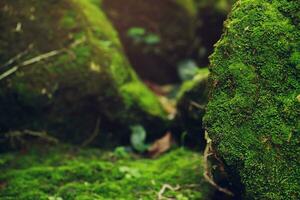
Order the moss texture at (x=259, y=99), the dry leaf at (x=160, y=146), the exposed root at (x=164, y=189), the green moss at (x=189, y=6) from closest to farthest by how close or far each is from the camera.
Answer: the moss texture at (x=259, y=99) → the exposed root at (x=164, y=189) → the dry leaf at (x=160, y=146) → the green moss at (x=189, y=6)

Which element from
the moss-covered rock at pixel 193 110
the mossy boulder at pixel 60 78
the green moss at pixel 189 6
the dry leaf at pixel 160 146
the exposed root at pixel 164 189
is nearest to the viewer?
the exposed root at pixel 164 189

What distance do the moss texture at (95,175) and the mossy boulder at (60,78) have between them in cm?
37

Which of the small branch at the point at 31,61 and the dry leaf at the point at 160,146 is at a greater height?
the small branch at the point at 31,61

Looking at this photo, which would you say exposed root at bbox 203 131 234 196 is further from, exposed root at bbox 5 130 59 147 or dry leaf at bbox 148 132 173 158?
exposed root at bbox 5 130 59 147

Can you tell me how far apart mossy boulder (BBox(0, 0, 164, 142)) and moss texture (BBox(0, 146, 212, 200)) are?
37 cm

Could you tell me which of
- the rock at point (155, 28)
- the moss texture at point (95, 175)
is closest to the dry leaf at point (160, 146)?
the moss texture at point (95, 175)

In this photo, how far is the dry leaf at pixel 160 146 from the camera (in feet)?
14.9

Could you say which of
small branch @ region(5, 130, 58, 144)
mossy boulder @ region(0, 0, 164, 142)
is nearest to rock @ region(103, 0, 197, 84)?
mossy boulder @ region(0, 0, 164, 142)

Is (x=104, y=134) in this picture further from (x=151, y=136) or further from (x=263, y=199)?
(x=263, y=199)

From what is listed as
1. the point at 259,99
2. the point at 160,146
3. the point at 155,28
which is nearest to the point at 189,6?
the point at 155,28

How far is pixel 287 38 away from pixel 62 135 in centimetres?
259

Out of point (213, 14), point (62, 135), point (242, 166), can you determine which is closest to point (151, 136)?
point (62, 135)

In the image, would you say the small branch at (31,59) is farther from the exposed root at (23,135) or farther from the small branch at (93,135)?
the small branch at (93,135)

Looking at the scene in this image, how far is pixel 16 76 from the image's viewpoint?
4.40 meters
